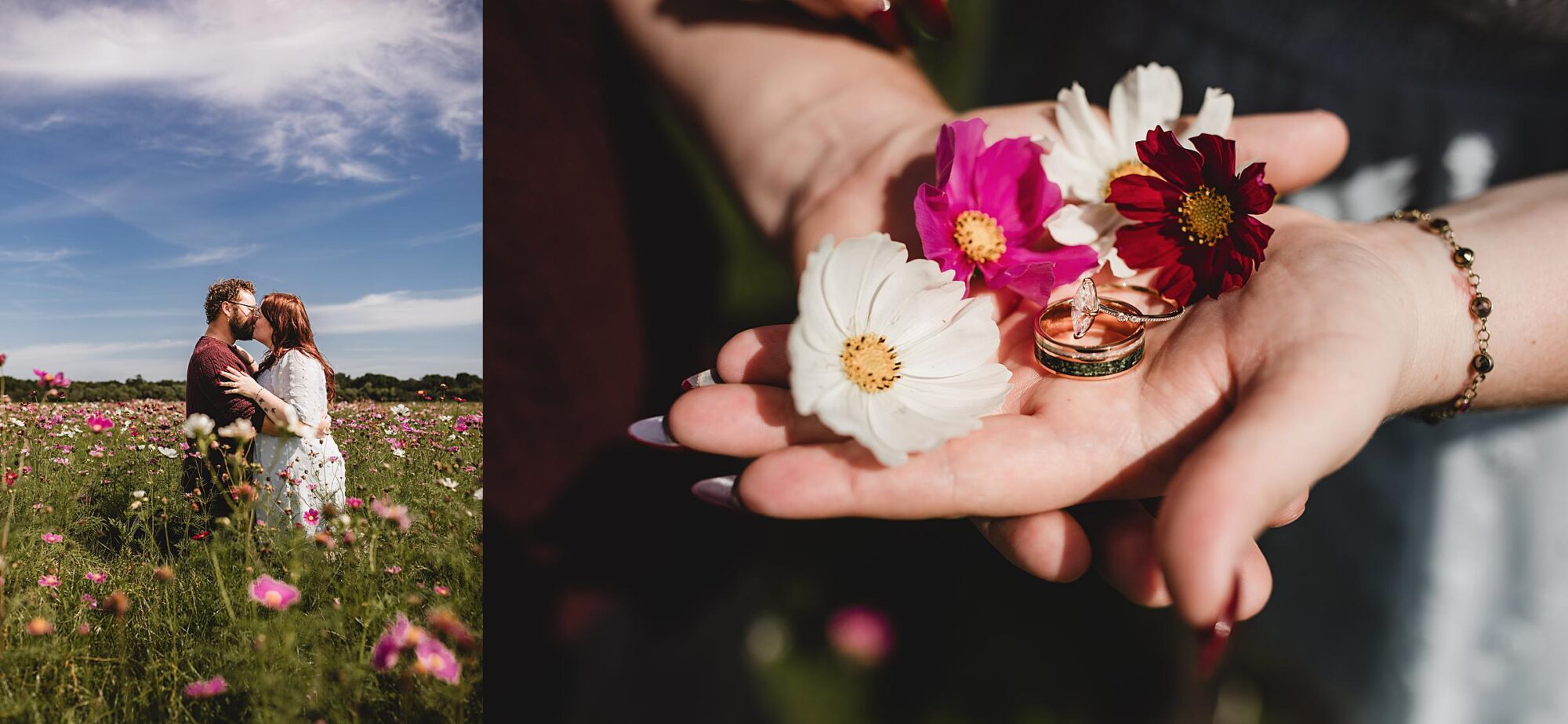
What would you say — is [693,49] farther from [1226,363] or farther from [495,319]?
[1226,363]

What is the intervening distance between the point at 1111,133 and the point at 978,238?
345mm

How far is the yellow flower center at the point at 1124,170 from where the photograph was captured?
1.08 metres

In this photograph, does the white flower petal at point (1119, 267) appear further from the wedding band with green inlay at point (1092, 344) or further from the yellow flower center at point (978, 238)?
the yellow flower center at point (978, 238)

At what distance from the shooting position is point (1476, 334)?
0.93m

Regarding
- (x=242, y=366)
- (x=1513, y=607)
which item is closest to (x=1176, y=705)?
(x=1513, y=607)

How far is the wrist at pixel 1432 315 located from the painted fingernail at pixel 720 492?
68cm

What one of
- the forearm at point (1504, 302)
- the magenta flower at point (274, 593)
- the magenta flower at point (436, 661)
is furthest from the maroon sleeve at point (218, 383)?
the forearm at point (1504, 302)

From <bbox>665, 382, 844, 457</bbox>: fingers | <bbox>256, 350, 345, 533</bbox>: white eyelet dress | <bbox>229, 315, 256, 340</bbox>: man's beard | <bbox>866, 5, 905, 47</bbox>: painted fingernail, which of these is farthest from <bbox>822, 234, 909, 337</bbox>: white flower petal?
<bbox>229, 315, 256, 340</bbox>: man's beard

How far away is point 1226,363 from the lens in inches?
28.2

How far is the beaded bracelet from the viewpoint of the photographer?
3.01 feet

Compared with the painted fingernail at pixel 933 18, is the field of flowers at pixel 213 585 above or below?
below

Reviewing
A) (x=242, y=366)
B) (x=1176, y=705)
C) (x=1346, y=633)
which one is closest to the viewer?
(x=1346, y=633)

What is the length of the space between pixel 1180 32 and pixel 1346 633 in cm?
89

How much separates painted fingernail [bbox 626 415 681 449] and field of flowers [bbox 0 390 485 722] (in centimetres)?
43
